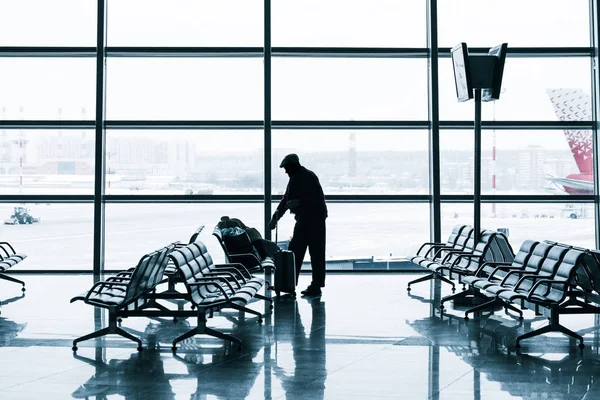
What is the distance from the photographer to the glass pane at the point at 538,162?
11.3 metres

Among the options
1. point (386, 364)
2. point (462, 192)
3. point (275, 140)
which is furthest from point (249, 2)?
point (386, 364)

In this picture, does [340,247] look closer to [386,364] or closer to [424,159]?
[424,159]

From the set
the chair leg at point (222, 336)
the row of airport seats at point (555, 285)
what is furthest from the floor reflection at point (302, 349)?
the row of airport seats at point (555, 285)

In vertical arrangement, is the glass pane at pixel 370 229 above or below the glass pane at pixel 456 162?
below

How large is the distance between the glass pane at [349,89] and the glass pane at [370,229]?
127 cm

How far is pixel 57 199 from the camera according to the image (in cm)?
1088

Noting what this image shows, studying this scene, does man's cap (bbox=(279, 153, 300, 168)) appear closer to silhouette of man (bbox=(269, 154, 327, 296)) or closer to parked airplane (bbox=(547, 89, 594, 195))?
silhouette of man (bbox=(269, 154, 327, 296))

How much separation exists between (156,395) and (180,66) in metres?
7.34

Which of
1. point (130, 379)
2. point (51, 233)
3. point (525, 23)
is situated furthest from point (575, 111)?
point (130, 379)

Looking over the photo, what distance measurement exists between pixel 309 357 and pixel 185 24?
270 inches

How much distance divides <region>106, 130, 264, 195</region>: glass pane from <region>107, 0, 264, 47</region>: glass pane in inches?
49.7

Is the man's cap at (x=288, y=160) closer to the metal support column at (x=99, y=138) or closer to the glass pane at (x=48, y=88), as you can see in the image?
the metal support column at (x=99, y=138)

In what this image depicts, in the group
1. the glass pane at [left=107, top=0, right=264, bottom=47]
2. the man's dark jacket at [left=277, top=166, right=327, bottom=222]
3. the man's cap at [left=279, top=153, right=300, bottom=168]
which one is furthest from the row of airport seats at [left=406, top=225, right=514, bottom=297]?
the glass pane at [left=107, top=0, right=264, bottom=47]

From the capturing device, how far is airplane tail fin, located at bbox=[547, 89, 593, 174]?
11.3 m
